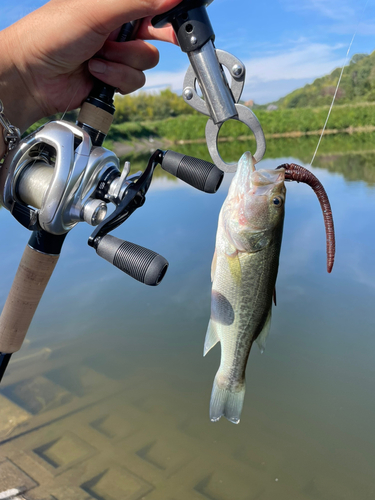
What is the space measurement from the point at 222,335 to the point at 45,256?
1.91 feet

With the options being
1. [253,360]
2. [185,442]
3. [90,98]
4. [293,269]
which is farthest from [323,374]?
[90,98]

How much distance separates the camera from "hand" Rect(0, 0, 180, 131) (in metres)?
0.98

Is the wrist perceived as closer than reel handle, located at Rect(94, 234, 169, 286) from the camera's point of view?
No

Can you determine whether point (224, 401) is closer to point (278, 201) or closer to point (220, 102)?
point (278, 201)

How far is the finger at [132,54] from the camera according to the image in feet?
4.18

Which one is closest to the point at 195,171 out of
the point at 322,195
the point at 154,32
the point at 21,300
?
the point at 322,195

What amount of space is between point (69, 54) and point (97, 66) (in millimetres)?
117

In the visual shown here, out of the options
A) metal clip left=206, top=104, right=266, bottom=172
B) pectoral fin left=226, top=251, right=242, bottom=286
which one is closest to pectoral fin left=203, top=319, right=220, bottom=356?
pectoral fin left=226, top=251, right=242, bottom=286

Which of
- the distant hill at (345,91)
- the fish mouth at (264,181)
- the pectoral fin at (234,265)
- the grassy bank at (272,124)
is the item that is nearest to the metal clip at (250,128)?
the fish mouth at (264,181)

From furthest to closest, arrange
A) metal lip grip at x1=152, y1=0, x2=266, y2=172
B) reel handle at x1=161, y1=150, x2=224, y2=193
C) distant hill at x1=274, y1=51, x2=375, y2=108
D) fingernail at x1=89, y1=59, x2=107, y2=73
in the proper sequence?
distant hill at x1=274, y1=51, x2=375, y2=108
fingernail at x1=89, y1=59, x2=107, y2=73
reel handle at x1=161, y1=150, x2=224, y2=193
metal lip grip at x1=152, y1=0, x2=266, y2=172

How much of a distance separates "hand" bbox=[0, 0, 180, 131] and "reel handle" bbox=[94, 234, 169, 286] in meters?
0.48

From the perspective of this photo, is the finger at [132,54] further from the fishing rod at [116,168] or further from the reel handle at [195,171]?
the reel handle at [195,171]

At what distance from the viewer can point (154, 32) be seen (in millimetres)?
1310

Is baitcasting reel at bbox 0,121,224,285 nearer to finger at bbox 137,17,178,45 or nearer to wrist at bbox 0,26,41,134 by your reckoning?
wrist at bbox 0,26,41,134
